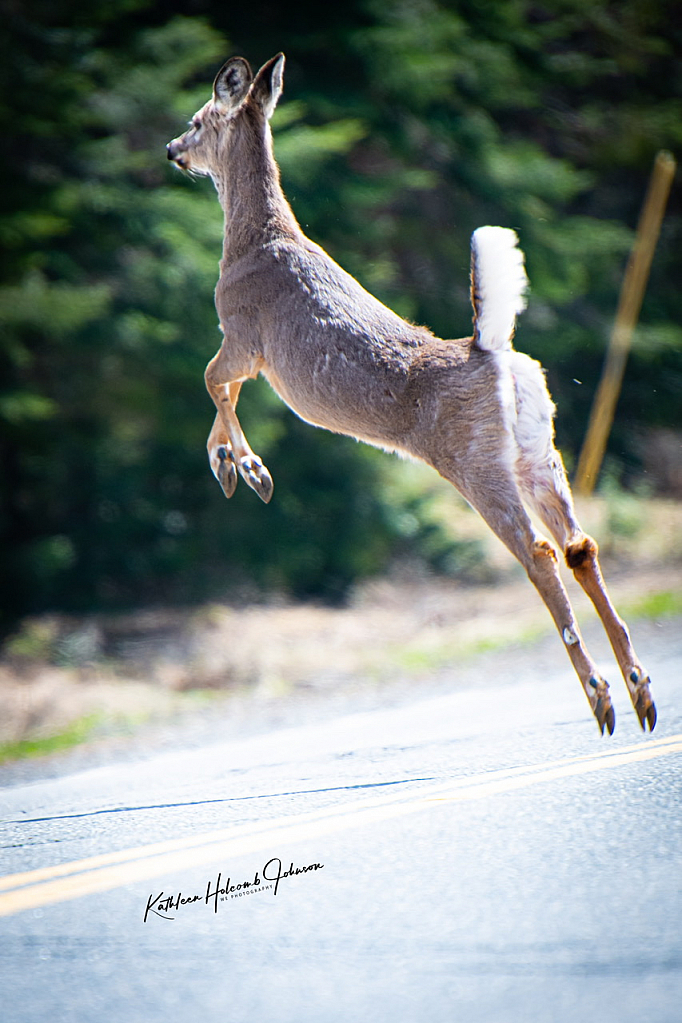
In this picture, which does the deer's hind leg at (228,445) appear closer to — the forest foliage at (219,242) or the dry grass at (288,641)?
the dry grass at (288,641)

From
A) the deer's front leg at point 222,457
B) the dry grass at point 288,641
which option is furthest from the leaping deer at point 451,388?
the dry grass at point 288,641

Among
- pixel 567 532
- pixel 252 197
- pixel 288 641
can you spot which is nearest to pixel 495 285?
pixel 567 532

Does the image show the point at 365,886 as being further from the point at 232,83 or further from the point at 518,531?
the point at 232,83

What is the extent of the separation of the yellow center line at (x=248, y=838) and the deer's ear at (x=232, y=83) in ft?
9.97

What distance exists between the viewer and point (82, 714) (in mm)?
8227

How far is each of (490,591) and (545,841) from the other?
8.84 m

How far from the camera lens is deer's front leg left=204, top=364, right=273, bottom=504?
4.46 meters

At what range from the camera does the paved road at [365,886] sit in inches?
89.8

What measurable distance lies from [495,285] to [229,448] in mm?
1490

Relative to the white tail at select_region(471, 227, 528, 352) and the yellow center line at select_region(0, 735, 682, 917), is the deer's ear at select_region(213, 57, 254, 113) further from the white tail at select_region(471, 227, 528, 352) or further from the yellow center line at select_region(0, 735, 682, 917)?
the yellow center line at select_region(0, 735, 682, 917)

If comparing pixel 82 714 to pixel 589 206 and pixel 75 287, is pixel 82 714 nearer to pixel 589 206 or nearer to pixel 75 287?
pixel 75 287

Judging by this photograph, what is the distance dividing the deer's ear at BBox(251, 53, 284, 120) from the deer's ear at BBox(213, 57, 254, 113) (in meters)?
0.04

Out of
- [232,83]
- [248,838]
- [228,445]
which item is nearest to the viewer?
[248,838]

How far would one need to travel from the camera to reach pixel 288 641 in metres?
10.3
